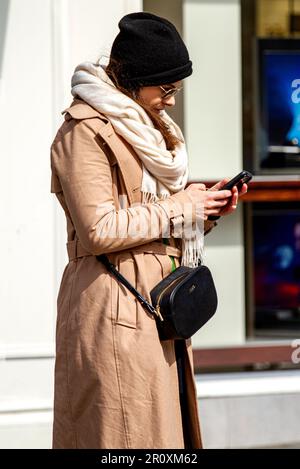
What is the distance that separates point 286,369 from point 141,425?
2643mm

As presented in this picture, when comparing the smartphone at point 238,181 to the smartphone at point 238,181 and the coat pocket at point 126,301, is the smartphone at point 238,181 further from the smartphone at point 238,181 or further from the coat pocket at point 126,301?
the coat pocket at point 126,301

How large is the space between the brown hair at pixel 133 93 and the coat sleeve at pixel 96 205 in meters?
0.18

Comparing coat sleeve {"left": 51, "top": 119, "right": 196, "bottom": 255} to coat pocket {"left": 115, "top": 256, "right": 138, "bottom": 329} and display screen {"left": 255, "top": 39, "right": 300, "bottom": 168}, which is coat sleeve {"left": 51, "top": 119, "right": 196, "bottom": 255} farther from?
display screen {"left": 255, "top": 39, "right": 300, "bottom": 168}

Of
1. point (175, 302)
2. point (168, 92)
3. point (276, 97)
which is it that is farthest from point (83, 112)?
point (276, 97)

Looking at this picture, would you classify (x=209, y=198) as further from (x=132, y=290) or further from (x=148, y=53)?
(x=148, y=53)

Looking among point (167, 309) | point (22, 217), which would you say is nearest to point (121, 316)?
point (167, 309)

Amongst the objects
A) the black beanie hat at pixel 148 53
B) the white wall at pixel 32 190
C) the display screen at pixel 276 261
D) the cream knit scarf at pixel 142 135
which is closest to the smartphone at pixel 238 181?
the cream knit scarf at pixel 142 135

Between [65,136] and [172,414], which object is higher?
[65,136]

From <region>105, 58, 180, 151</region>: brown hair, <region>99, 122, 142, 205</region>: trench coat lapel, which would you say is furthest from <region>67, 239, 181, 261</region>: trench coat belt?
<region>105, 58, 180, 151</region>: brown hair

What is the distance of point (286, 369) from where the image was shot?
16.9 feet

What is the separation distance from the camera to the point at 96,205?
2.56 m

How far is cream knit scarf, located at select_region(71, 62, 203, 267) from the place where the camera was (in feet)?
8.76

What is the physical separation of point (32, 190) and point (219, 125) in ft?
3.82
